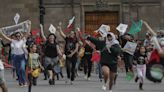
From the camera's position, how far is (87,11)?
32.1 metres

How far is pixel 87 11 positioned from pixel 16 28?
1461cm

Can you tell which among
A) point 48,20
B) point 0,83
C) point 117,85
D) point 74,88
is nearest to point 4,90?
point 0,83

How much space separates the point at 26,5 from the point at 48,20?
1314 millimetres

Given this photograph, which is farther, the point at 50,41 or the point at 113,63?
the point at 50,41

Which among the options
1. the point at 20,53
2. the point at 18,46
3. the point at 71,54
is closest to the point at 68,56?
the point at 71,54

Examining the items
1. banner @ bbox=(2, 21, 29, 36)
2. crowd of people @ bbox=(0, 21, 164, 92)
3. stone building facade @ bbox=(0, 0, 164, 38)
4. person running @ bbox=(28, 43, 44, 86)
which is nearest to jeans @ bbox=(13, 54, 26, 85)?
crowd of people @ bbox=(0, 21, 164, 92)

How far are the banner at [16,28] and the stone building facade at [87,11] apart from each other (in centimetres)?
1393

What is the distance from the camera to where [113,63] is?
1655 cm

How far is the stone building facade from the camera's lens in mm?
31609

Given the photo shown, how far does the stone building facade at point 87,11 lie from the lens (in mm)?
31609

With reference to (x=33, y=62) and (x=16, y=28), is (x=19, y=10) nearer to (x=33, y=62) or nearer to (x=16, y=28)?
(x=33, y=62)

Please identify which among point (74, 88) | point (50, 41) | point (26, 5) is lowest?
point (74, 88)

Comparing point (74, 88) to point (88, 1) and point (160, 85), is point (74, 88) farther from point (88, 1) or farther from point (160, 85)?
point (88, 1)

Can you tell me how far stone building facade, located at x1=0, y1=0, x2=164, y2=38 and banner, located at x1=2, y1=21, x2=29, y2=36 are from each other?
548 inches
